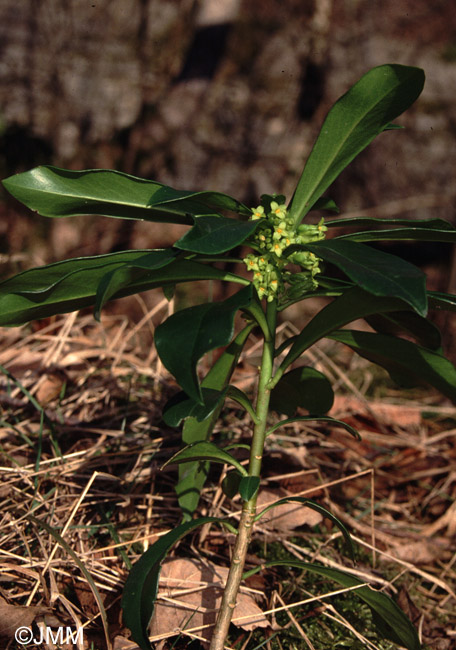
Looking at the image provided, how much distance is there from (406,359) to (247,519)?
0.37 meters

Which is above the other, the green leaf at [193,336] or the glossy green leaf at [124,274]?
the glossy green leaf at [124,274]

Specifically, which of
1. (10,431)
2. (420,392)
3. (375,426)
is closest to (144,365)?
(10,431)

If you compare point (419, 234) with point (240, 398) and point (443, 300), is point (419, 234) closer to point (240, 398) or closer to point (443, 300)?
point (443, 300)

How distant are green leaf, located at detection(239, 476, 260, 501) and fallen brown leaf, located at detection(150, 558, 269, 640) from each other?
0.31 metres

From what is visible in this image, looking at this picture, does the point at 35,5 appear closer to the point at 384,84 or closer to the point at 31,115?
→ the point at 31,115

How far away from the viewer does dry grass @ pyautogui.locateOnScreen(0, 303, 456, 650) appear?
3.79 ft

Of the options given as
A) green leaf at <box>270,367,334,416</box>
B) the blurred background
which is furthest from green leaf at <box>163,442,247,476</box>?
the blurred background

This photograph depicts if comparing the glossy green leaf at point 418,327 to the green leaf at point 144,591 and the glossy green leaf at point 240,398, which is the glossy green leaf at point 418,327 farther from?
the green leaf at point 144,591

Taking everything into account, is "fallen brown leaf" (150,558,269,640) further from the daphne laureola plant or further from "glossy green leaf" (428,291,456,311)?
"glossy green leaf" (428,291,456,311)

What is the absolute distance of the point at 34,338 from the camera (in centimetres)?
204

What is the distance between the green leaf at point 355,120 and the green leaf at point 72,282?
0.21m
